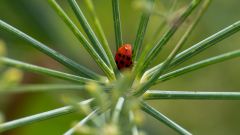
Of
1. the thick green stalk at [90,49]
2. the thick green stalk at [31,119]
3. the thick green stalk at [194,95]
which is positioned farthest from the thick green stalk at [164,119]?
the thick green stalk at [31,119]

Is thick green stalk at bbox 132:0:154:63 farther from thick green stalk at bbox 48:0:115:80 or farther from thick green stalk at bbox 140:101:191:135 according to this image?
thick green stalk at bbox 140:101:191:135

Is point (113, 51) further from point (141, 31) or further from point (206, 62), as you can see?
point (206, 62)

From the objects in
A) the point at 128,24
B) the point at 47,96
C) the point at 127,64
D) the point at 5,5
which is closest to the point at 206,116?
the point at 128,24

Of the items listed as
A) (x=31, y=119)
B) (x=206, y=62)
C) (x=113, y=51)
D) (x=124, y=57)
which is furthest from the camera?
(x=113, y=51)

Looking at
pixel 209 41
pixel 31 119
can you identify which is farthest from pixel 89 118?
pixel 209 41

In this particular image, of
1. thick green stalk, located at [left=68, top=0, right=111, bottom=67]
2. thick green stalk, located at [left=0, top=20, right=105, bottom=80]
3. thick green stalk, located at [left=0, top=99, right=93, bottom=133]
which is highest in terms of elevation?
thick green stalk, located at [left=68, top=0, right=111, bottom=67]

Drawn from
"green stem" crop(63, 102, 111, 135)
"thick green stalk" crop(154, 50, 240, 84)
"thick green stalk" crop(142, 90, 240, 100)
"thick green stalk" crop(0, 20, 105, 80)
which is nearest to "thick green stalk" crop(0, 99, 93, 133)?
"green stem" crop(63, 102, 111, 135)

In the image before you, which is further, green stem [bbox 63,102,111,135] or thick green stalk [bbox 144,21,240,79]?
thick green stalk [bbox 144,21,240,79]
